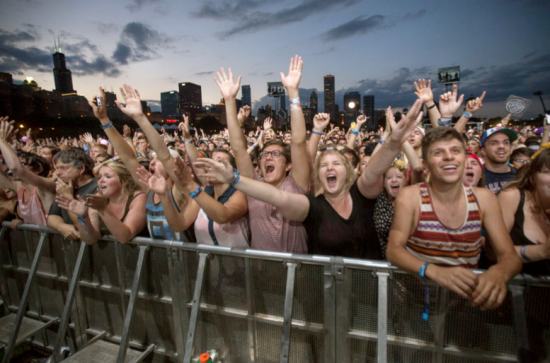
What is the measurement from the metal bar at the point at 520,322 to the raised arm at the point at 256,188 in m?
1.56

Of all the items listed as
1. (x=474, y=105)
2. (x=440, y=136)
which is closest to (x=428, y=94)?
(x=474, y=105)

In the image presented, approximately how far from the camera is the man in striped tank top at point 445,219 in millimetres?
1947

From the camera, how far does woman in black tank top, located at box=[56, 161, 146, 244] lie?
268 centimetres

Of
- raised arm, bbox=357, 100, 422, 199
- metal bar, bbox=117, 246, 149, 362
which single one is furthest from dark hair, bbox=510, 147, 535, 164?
metal bar, bbox=117, 246, 149, 362

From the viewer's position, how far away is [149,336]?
2.97m

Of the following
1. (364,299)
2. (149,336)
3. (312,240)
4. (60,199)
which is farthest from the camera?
(149,336)

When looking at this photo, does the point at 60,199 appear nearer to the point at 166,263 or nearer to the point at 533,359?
the point at 166,263

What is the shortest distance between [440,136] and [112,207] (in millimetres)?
3483

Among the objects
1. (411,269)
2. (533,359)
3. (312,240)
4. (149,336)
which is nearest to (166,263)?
(149,336)

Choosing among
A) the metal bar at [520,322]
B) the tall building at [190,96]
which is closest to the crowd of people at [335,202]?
the metal bar at [520,322]

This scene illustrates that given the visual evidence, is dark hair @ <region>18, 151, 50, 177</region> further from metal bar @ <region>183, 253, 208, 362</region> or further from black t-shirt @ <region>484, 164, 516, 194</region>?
black t-shirt @ <region>484, 164, 516, 194</region>

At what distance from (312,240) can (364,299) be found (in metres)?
0.63

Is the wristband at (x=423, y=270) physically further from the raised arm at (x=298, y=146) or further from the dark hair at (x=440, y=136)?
the raised arm at (x=298, y=146)

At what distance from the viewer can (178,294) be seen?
2.68 m
